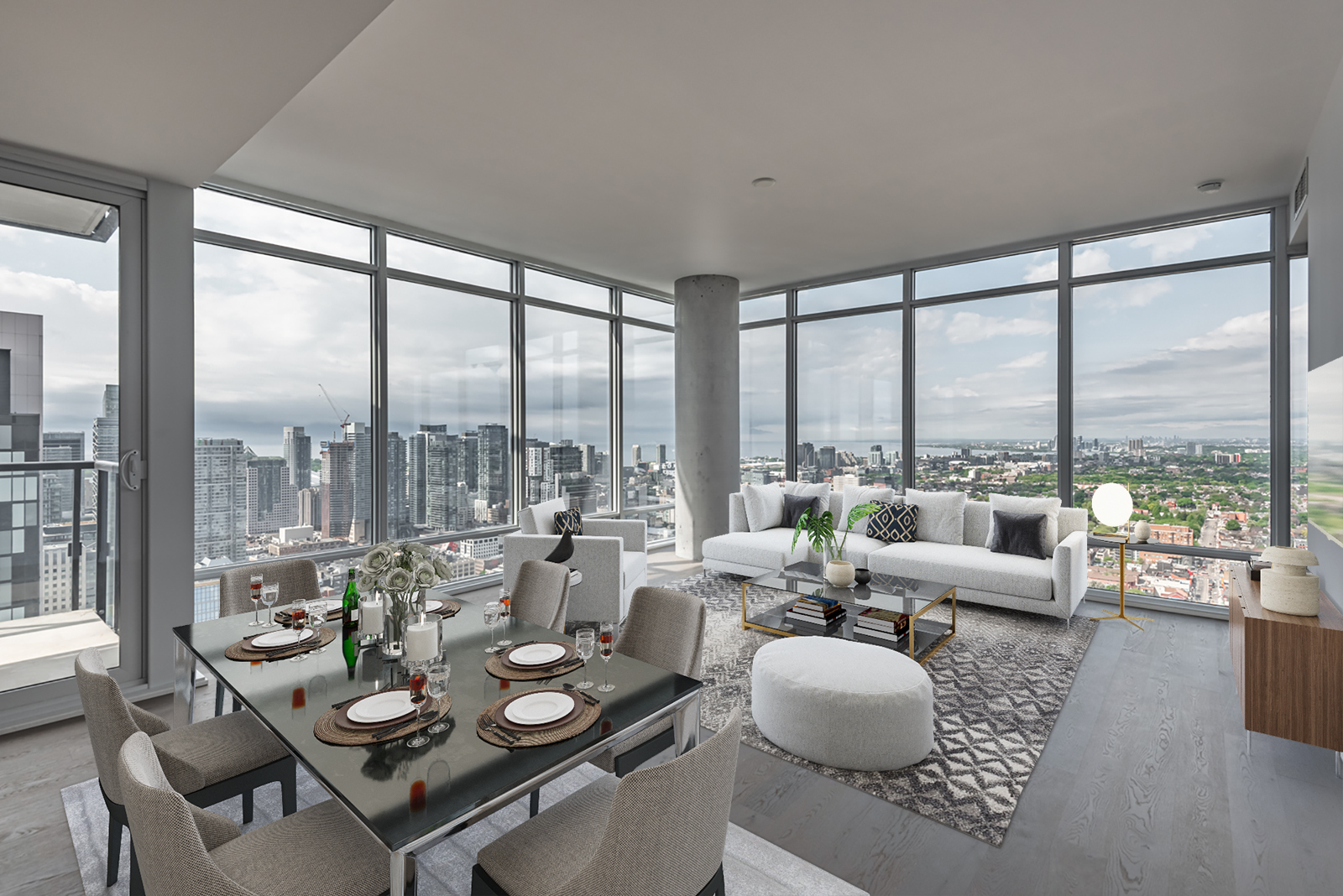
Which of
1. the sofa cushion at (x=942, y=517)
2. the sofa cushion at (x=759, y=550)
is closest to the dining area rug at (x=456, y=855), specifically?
the sofa cushion at (x=759, y=550)

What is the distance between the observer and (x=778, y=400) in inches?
281

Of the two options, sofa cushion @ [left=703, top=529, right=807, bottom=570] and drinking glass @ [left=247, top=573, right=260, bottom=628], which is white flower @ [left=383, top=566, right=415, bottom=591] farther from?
sofa cushion @ [left=703, top=529, right=807, bottom=570]

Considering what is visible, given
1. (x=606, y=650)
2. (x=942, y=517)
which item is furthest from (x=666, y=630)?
(x=942, y=517)

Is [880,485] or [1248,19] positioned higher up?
[1248,19]

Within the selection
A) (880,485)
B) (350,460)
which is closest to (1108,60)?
(880,485)

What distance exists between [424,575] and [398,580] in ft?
0.26

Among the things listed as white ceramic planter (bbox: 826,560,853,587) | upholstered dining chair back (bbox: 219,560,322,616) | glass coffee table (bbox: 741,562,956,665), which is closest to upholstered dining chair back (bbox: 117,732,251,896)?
upholstered dining chair back (bbox: 219,560,322,616)

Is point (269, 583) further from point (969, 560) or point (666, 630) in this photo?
point (969, 560)

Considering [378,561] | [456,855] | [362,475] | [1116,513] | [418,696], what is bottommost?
[456,855]

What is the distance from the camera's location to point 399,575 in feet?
6.60

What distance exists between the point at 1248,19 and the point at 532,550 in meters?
4.49

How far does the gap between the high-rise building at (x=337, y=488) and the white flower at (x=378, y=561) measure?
286cm

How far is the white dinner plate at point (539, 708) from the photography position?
1.53m

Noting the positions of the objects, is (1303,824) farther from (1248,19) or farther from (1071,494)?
(1071,494)
